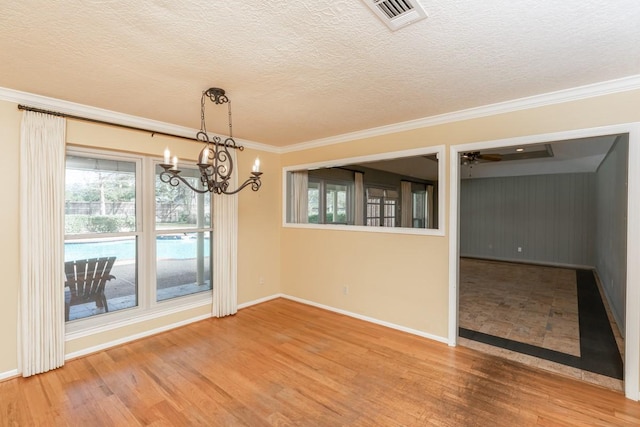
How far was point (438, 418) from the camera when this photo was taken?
2.20 metres

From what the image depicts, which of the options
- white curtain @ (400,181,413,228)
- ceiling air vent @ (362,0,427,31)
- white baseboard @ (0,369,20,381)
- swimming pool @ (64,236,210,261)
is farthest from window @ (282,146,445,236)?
white baseboard @ (0,369,20,381)

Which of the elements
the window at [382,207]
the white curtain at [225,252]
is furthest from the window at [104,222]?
the window at [382,207]

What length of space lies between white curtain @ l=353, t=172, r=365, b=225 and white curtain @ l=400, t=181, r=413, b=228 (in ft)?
2.05

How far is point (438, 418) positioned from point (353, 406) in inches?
24.7

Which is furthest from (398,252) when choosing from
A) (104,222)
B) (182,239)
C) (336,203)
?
(104,222)

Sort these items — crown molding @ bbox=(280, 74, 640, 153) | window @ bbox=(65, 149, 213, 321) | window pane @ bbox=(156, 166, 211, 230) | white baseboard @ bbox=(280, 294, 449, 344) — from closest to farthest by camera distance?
crown molding @ bbox=(280, 74, 640, 153) → window @ bbox=(65, 149, 213, 321) → white baseboard @ bbox=(280, 294, 449, 344) → window pane @ bbox=(156, 166, 211, 230)

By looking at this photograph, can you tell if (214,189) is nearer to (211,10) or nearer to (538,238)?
(211,10)

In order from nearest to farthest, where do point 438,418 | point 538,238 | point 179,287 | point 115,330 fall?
point 438,418
point 115,330
point 179,287
point 538,238

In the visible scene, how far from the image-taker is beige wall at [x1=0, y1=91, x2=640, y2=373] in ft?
8.95

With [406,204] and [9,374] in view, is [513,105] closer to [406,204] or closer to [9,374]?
[406,204]

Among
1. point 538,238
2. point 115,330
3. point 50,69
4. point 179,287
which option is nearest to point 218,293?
point 179,287

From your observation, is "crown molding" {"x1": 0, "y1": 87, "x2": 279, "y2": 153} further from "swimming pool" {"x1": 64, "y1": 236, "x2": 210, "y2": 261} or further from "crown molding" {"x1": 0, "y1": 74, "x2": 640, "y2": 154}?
"swimming pool" {"x1": 64, "y1": 236, "x2": 210, "y2": 261}

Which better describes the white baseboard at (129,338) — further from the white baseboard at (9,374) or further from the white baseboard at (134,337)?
the white baseboard at (9,374)

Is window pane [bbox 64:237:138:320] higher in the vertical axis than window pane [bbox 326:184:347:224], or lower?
lower
